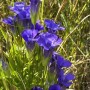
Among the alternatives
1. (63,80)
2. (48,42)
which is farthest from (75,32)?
(48,42)

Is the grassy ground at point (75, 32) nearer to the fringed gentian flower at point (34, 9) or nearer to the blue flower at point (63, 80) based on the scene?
the blue flower at point (63, 80)

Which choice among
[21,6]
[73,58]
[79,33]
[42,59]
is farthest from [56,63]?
[79,33]

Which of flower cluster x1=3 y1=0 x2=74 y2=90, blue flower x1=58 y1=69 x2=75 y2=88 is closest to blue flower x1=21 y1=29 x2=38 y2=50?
flower cluster x1=3 y1=0 x2=74 y2=90

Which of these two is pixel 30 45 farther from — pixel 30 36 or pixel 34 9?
pixel 34 9

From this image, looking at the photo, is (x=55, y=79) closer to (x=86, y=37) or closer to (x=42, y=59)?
(x=42, y=59)

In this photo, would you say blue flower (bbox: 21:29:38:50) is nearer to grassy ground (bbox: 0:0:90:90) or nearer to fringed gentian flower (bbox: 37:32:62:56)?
fringed gentian flower (bbox: 37:32:62:56)

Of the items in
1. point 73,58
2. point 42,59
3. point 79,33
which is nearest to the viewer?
point 42,59


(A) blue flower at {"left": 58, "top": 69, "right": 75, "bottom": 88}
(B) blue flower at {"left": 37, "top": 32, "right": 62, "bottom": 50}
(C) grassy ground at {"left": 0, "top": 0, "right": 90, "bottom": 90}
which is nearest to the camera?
(B) blue flower at {"left": 37, "top": 32, "right": 62, "bottom": 50}
